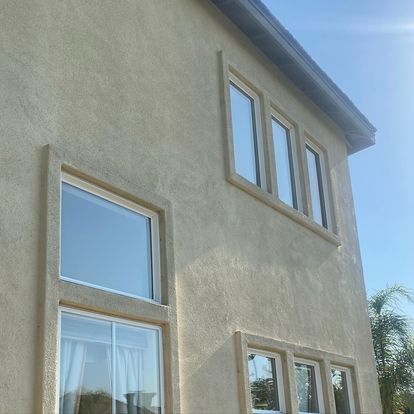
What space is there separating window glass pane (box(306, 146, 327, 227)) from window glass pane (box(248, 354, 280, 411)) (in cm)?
331

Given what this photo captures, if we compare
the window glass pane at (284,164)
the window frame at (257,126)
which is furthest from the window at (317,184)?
the window frame at (257,126)

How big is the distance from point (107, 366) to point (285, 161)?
541 centimetres

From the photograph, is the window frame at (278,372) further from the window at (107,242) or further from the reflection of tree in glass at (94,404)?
the reflection of tree in glass at (94,404)

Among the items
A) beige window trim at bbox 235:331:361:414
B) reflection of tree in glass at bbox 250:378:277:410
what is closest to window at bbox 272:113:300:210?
beige window trim at bbox 235:331:361:414

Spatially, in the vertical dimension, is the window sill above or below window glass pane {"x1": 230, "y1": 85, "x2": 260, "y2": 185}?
below

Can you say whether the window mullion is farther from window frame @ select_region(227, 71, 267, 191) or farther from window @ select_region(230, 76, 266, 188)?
window frame @ select_region(227, 71, 267, 191)

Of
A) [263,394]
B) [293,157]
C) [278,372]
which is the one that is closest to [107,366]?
[263,394]

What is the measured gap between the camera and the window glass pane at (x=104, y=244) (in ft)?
18.8

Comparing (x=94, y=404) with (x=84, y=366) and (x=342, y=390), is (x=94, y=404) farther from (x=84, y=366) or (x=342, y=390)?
(x=342, y=390)

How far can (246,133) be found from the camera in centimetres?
927

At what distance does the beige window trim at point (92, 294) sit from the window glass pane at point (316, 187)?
460cm

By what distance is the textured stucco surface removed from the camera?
518 cm

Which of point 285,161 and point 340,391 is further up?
point 285,161

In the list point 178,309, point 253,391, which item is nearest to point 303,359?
point 253,391
